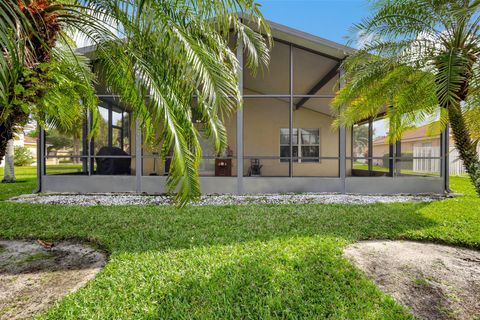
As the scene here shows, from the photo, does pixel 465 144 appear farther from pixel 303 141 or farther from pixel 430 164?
pixel 430 164

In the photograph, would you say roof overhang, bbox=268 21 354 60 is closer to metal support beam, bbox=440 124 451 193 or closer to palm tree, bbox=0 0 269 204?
metal support beam, bbox=440 124 451 193

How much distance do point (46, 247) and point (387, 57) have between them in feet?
21.9

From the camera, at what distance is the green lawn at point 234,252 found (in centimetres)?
242

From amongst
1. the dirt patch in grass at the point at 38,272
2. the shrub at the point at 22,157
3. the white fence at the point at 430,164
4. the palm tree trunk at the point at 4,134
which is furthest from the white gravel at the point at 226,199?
the shrub at the point at 22,157

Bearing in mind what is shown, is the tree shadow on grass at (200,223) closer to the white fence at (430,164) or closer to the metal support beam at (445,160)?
the metal support beam at (445,160)

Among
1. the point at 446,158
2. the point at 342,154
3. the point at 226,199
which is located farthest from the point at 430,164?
the point at 226,199

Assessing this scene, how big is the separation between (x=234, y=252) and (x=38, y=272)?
249 cm

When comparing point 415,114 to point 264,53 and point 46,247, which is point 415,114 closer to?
point 264,53

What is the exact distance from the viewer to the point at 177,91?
3.34 meters

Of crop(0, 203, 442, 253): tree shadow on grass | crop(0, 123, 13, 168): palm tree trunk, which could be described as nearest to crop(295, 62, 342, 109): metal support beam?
crop(0, 203, 442, 253): tree shadow on grass

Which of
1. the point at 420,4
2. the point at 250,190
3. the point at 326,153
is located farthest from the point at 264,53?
the point at 326,153

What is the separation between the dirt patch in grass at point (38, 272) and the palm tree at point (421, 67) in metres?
4.91

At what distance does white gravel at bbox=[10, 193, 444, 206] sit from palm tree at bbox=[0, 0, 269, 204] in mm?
3667

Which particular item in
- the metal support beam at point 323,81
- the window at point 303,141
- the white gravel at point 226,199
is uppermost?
the metal support beam at point 323,81
